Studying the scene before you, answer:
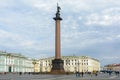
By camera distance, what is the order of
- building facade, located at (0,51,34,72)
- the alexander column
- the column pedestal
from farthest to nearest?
building facade, located at (0,51,34,72)
the alexander column
the column pedestal

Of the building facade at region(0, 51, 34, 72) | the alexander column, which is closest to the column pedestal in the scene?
the alexander column

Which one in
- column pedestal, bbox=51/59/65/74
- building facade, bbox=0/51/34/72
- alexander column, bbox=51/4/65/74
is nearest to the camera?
column pedestal, bbox=51/59/65/74

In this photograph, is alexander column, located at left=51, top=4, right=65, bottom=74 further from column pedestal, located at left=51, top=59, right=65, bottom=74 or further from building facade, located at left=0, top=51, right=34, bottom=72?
building facade, located at left=0, top=51, right=34, bottom=72

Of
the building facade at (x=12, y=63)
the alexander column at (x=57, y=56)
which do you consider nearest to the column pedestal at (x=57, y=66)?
the alexander column at (x=57, y=56)

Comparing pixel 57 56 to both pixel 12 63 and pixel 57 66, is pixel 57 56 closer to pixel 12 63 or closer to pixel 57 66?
pixel 57 66

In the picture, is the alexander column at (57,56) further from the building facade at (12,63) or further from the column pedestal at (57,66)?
the building facade at (12,63)

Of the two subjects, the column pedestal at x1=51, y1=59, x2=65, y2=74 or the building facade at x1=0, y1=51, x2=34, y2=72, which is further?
the building facade at x1=0, y1=51, x2=34, y2=72

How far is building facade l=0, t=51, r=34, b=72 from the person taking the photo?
12699 centimetres

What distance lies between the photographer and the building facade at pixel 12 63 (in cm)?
12699

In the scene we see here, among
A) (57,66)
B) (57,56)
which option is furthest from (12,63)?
(57,66)

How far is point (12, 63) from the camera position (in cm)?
13762

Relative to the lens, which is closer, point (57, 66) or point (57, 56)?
point (57, 66)

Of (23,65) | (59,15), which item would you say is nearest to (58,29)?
(59,15)

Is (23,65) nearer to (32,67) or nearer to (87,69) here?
(32,67)
